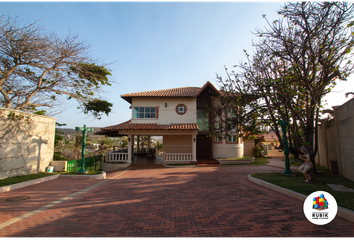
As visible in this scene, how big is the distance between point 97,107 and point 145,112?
4.16 m

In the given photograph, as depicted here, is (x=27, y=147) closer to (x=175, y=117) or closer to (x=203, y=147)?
(x=175, y=117)

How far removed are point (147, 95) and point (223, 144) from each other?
331 inches

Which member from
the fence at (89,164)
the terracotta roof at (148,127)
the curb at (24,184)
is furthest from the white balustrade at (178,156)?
the curb at (24,184)

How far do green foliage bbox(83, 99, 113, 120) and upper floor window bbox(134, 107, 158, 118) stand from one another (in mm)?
2407

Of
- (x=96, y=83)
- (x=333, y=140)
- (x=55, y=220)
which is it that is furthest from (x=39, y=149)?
(x=333, y=140)

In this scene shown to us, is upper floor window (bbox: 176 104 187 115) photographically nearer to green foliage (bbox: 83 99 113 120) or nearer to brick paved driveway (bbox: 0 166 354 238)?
green foliage (bbox: 83 99 113 120)

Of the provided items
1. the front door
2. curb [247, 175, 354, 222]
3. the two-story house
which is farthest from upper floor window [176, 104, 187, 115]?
curb [247, 175, 354, 222]

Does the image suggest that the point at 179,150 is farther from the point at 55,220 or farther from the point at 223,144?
the point at 55,220

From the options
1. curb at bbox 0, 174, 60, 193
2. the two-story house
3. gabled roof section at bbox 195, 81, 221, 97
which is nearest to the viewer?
curb at bbox 0, 174, 60, 193

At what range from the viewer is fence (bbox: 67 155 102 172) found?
1183 cm

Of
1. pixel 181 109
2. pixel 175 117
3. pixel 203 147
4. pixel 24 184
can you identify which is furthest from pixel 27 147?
pixel 203 147

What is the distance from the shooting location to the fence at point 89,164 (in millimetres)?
11827

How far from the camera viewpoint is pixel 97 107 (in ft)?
47.6

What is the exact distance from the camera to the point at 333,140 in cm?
978
